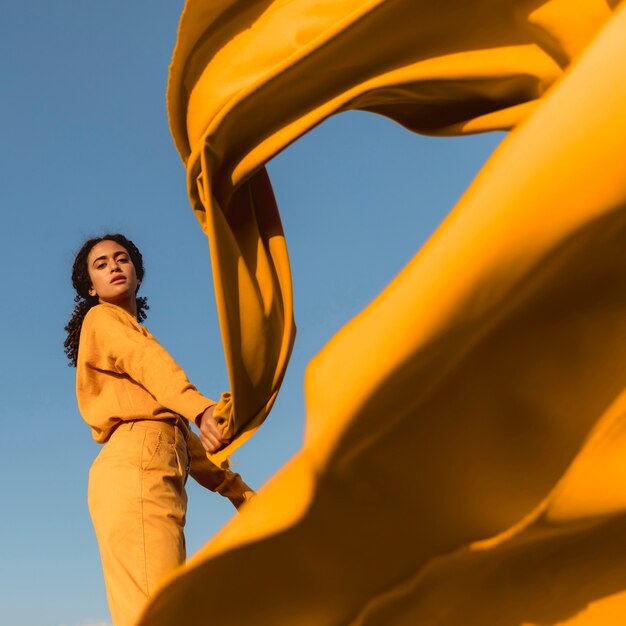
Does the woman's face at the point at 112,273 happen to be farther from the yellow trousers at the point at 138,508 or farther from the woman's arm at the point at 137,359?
the yellow trousers at the point at 138,508

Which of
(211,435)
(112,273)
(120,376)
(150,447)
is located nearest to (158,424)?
(150,447)

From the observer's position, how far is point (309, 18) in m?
2.17

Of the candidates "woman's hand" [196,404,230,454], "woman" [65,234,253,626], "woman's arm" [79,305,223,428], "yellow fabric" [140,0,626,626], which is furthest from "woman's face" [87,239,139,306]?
"yellow fabric" [140,0,626,626]

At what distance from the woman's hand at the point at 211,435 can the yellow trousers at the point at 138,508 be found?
0.37 m

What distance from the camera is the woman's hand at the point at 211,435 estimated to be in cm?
251

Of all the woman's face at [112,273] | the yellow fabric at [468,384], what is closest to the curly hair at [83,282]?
the woman's face at [112,273]

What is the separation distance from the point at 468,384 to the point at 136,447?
1503 millimetres

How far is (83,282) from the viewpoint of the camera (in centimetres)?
371

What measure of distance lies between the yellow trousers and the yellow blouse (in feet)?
0.18

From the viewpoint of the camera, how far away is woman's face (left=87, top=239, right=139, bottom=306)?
11.5 feet

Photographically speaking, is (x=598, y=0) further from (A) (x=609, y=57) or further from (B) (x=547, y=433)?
(B) (x=547, y=433)

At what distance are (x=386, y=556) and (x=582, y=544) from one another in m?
0.37

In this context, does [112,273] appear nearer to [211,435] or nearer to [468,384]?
[211,435]

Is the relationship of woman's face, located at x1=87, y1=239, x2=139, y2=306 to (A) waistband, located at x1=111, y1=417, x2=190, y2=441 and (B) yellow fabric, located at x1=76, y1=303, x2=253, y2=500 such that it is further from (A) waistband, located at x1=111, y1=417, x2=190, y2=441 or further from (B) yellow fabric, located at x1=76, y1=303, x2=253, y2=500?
(A) waistband, located at x1=111, y1=417, x2=190, y2=441
